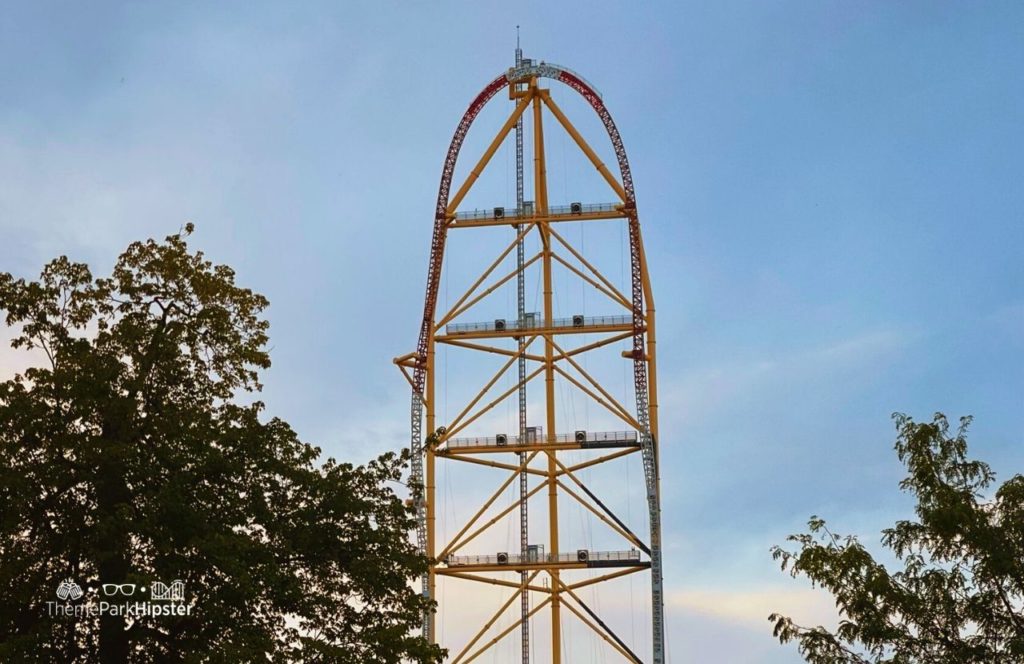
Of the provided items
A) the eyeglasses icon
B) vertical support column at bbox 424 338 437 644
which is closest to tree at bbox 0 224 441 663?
the eyeglasses icon

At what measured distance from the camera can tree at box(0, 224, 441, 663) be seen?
25.7 meters

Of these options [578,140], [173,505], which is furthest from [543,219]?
[173,505]

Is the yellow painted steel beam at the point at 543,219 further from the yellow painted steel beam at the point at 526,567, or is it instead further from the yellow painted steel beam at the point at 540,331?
the yellow painted steel beam at the point at 526,567

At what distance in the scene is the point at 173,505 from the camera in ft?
84.3

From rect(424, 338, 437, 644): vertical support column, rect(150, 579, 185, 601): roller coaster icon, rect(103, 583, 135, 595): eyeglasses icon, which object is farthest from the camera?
rect(424, 338, 437, 644): vertical support column

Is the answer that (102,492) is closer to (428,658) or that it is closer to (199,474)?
(199,474)

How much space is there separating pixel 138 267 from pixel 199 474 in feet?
13.5

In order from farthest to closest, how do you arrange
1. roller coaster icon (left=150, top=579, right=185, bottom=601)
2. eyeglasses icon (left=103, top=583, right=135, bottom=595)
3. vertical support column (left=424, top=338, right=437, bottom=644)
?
vertical support column (left=424, top=338, right=437, bottom=644)
eyeglasses icon (left=103, top=583, right=135, bottom=595)
roller coaster icon (left=150, top=579, right=185, bottom=601)

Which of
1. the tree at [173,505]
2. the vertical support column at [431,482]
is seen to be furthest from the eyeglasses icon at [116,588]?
the vertical support column at [431,482]

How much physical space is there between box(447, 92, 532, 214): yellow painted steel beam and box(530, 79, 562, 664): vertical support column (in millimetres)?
604

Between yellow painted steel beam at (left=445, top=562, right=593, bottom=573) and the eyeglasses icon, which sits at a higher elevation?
yellow painted steel beam at (left=445, top=562, right=593, bottom=573)

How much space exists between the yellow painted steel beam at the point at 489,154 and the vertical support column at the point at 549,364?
0.60 metres

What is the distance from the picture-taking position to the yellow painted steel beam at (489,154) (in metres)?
65.4

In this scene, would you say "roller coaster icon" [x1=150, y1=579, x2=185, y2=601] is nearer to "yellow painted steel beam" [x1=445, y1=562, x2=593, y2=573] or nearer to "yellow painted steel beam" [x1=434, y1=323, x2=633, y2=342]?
"yellow painted steel beam" [x1=445, y1=562, x2=593, y2=573]
